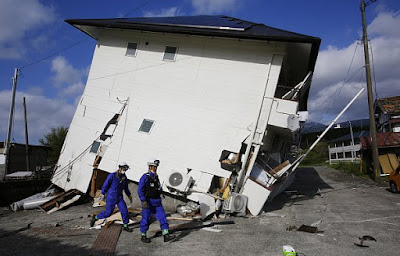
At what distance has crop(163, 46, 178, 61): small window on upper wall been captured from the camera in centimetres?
1208

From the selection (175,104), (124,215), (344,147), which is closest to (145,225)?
(124,215)

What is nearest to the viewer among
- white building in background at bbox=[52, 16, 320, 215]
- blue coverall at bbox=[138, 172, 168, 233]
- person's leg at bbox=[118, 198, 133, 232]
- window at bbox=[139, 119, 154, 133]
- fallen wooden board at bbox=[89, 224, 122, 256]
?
fallen wooden board at bbox=[89, 224, 122, 256]

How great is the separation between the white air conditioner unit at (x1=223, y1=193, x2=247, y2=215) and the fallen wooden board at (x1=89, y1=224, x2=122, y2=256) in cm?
366

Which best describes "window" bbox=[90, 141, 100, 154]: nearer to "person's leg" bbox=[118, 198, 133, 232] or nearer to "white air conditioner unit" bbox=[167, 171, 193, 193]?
"white air conditioner unit" bbox=[167, 171, 193, 193]

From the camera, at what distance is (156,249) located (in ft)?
20.4

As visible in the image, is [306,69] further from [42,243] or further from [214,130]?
[42,243]

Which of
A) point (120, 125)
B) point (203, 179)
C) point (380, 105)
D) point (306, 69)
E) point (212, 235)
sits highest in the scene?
point (380, 105)

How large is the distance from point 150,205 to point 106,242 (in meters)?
1.37

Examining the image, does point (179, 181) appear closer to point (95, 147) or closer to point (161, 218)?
point (161, 218)

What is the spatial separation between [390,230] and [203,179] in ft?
19.4

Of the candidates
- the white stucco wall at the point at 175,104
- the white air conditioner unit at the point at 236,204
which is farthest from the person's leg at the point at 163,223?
the white stucco wall at the point at 175,104

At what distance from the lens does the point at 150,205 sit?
6930 millimetres

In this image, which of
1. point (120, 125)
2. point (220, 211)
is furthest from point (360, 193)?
point (120, 125)

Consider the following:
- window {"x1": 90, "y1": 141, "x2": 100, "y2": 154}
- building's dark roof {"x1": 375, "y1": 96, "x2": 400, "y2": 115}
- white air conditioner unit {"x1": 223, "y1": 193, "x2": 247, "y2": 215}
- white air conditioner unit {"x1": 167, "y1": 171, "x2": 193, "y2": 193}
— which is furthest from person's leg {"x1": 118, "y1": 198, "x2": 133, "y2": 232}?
building's dark roof {"x1": 375, "y1": 96, "x2": 400, "y2": 115}
